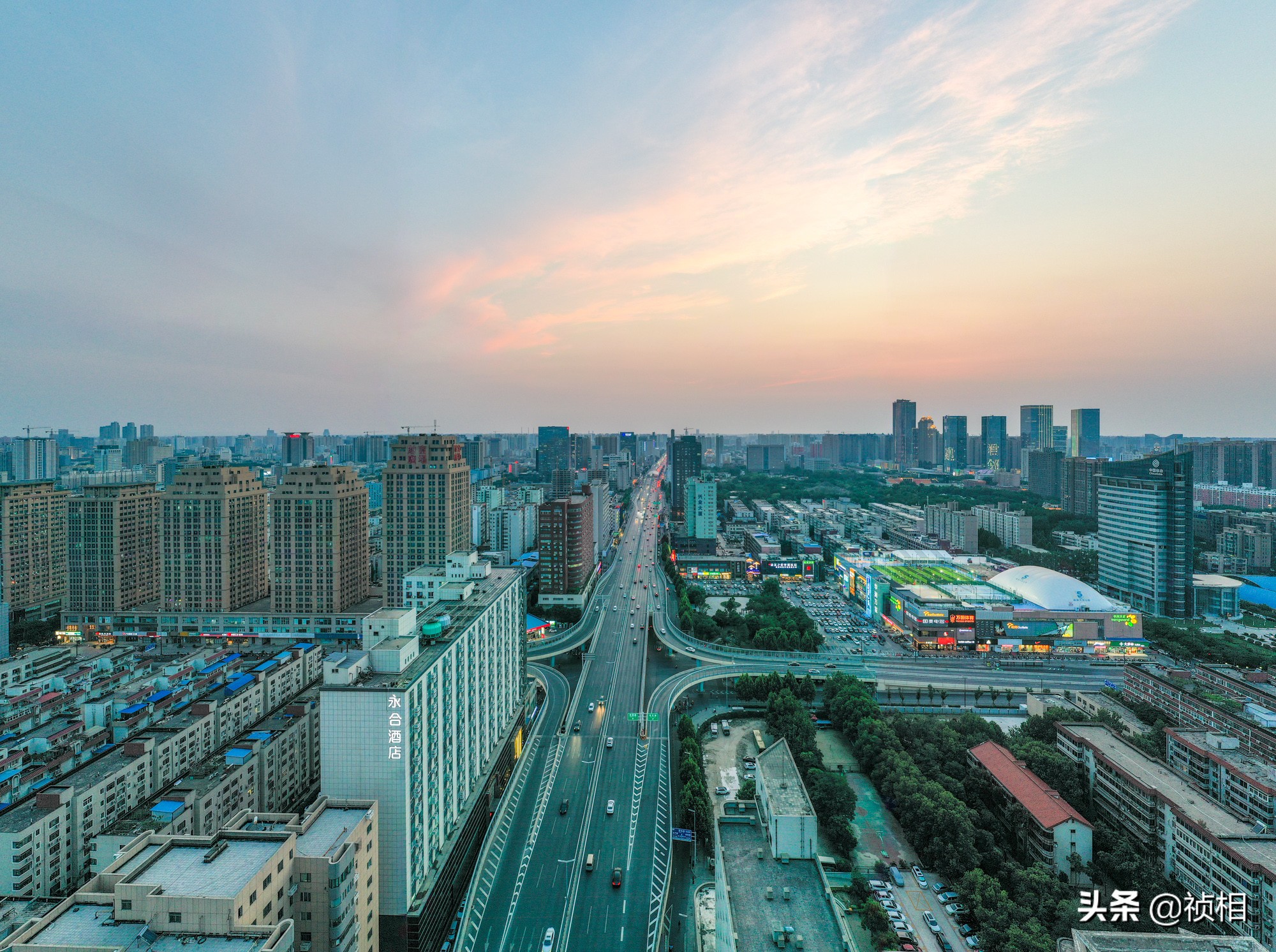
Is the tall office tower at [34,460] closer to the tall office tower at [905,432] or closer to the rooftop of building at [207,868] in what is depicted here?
the rooftop of building at [207,868]

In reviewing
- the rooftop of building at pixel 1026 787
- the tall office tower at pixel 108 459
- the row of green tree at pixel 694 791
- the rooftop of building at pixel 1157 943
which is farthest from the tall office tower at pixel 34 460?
the rooftop of building at pixel 1157 943

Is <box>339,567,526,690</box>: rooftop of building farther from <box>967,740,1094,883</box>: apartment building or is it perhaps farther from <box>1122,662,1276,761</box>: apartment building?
<box>1122,662,1276,761</box>: apartment building

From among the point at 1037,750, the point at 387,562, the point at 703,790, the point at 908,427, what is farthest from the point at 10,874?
the point at 908,427

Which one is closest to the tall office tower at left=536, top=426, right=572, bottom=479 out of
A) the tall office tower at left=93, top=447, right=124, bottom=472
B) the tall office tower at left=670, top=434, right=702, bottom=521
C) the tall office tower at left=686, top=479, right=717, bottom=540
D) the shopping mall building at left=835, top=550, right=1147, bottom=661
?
the tall office tower at left=670, top=434, right=702, bottom=521

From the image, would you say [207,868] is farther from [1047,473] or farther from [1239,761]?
[1047,473]

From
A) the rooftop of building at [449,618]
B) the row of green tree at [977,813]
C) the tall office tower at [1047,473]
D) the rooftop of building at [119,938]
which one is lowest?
the row of green tree at [977,813]

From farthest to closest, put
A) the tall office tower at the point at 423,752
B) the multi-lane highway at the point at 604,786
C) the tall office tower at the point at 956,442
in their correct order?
the tall office tower at the point at 956,442 < the multi-lane highway at the point at 604,786 < the tall office tower at the point at 423,752
